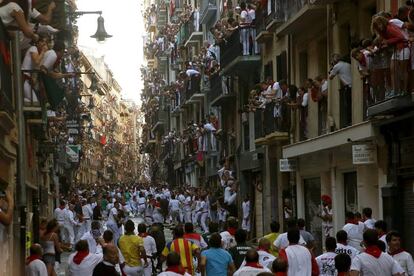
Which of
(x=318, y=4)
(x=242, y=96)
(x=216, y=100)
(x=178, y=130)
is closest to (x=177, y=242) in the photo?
(x=318, y=4)

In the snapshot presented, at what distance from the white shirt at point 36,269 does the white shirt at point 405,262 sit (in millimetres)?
4361

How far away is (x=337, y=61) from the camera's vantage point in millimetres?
22469

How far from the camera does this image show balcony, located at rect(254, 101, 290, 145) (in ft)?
93.8

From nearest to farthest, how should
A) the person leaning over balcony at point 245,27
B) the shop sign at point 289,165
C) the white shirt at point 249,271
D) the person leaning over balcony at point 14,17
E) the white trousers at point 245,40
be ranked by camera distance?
the white shirt at point 249,271 < the person leaning over balcony at point 14,17 < the shop sign at point 289,165 < the person leaning over balcony at point 245,27 < the white trousers at point 245,40

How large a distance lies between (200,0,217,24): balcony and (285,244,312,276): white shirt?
3709cm

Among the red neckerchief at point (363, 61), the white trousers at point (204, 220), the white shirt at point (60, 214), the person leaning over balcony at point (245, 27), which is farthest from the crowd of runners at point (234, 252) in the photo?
the white trousers at point (204, 220)

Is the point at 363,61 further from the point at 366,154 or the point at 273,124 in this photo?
the point at 273,124

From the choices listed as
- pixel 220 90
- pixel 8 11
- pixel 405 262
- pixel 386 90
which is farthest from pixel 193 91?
pixel 405 262

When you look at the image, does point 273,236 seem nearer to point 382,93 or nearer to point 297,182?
point 382,93

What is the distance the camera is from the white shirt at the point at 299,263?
1194cm

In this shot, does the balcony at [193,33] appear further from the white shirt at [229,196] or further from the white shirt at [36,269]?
the white shirt at [36,269]

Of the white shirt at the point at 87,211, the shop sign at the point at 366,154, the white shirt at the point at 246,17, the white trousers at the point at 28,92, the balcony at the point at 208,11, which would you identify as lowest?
the white shirt at the point at 87,211

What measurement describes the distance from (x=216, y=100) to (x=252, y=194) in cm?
633

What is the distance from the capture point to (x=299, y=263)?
11.9 m
